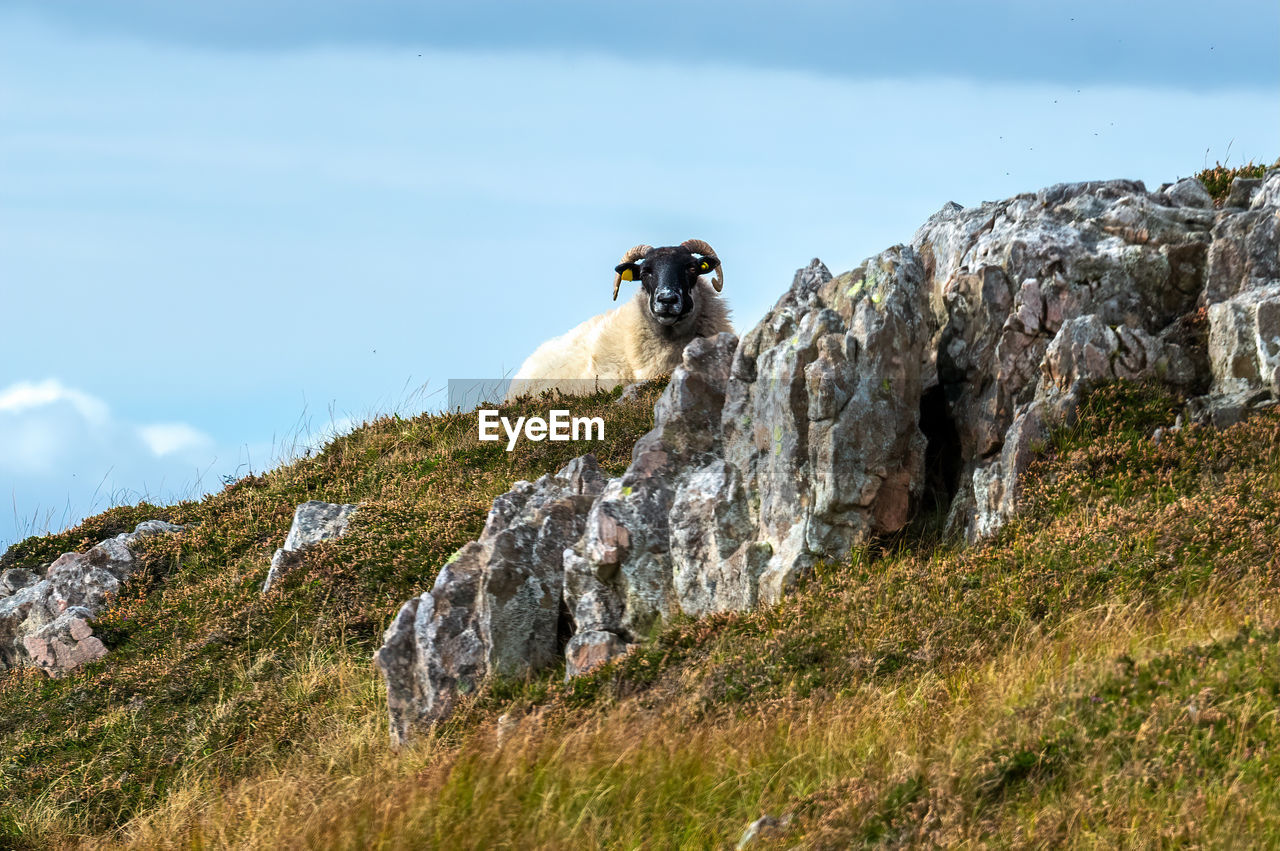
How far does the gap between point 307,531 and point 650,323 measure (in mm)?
8820

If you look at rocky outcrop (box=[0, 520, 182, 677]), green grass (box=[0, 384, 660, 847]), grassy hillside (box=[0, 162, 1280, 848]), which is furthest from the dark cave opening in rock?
rocky outcrop (box=[0, 520, 182, 677])

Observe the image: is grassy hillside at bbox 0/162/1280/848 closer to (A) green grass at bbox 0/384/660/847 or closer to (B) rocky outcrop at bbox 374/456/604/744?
(A) green grass at bbox 0/384/660/847

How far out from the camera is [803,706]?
9.43 meters

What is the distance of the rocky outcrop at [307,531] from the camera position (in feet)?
57.3

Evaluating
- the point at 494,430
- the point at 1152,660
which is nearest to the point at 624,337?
the point at 494,430

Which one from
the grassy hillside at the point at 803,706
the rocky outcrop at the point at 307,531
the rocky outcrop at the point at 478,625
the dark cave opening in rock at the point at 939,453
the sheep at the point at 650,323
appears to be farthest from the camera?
the sheep at the point at 650,323

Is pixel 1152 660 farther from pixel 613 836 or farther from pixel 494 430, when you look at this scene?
pixel 494 430

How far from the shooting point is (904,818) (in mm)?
7051

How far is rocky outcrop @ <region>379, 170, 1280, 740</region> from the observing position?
12.4 m

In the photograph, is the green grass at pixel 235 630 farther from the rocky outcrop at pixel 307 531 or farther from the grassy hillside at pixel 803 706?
the rocky outcrop at pixel 307 531

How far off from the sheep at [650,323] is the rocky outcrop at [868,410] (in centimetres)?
899

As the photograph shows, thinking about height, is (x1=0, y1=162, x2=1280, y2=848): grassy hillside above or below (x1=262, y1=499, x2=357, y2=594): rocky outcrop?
below

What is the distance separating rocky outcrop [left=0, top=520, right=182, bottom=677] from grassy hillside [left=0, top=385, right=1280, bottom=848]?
1.67ft

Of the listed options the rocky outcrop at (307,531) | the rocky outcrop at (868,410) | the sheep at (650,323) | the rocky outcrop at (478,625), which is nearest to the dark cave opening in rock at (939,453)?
the rocky outcrop at (868,410)
